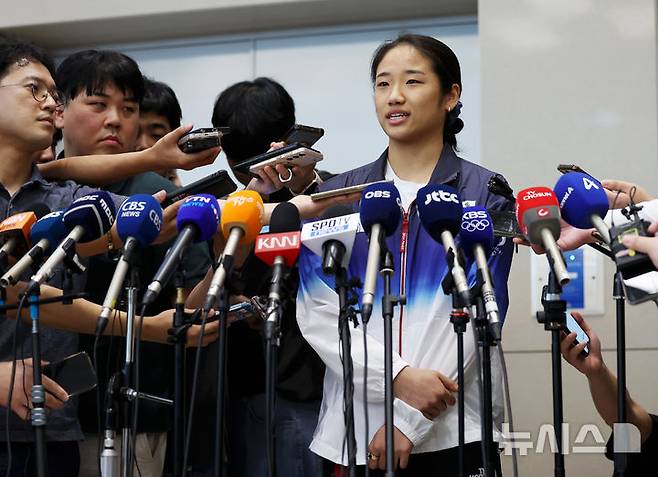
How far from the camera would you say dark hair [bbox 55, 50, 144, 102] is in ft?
11.9

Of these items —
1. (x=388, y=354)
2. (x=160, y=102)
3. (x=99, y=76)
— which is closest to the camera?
(x=388, y=354)

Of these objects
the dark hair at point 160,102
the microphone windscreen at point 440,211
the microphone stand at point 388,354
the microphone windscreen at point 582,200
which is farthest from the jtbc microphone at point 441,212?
the dark hair at point 160,102

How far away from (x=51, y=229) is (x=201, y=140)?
0.82 metres

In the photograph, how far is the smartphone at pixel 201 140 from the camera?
3.22m

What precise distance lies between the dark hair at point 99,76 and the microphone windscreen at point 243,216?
54.2 inches

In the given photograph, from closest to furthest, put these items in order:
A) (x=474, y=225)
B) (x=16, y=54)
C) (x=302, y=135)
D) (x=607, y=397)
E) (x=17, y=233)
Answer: (x=474, y=225)
(x=17, y=233)
(x=607, y=397)
(x=302, y=135)
(x=16, y=54)

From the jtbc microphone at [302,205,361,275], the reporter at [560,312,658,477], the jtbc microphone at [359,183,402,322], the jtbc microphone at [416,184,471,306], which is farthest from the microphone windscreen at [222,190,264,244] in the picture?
the reporter at [560,312,658,477]

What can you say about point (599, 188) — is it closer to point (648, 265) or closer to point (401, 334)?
point (648, 265)

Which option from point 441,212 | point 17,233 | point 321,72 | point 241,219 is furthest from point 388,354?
point 321,72

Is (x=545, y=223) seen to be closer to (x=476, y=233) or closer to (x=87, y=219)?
(x=476, y=233)

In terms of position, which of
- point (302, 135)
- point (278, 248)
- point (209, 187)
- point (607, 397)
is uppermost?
point (302, 135)

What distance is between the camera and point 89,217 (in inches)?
97.0

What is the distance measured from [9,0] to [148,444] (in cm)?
298

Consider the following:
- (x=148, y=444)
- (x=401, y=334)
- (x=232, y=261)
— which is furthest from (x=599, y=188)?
(x=148, y=444)
